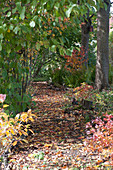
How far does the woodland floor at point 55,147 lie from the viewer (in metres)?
2.52

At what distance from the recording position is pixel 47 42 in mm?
2396

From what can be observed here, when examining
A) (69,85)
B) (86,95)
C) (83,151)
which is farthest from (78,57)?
(83,151)

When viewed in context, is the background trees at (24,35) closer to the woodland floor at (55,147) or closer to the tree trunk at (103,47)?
the woodland floor at (55,147)

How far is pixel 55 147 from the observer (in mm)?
2965

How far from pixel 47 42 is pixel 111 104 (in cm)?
284

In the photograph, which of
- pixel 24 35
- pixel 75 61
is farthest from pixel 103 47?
pixel 24 35

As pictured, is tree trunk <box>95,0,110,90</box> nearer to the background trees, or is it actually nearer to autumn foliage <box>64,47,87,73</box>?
autumn foliage <box>64,47,87,73</box>

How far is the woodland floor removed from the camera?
99.2 inches

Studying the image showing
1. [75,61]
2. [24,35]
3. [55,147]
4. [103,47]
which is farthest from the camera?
[75,61]

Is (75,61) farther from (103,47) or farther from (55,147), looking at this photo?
(55,147)

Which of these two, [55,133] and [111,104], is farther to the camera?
[111,104]

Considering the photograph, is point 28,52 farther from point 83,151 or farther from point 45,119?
point 83,151

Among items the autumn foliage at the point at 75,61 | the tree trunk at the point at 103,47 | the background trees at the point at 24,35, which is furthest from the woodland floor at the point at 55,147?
the autumn foliage at the point at 75,61

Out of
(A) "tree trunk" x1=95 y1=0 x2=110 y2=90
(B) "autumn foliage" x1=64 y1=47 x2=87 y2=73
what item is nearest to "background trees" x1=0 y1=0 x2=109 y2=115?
(A) "tree trunk" x1=95 y1=0 x2=110 y2=90
